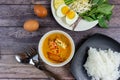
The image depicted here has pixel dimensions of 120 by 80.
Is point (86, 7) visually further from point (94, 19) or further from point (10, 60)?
point (10, 60)

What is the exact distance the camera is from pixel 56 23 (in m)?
1.05

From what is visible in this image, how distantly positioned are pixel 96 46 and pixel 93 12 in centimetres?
12

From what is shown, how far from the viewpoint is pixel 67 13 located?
1010 mm

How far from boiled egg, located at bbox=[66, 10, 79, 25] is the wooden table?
0.05 metres

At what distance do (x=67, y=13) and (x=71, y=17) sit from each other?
20 mm

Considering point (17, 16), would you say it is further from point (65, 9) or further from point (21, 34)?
point (65, 9)

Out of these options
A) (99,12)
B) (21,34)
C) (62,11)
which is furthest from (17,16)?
(99,12)

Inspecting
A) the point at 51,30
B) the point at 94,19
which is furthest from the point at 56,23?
the point at 94,19

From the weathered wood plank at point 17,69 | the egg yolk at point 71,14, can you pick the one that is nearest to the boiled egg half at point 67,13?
the egg yolk at point 71,14

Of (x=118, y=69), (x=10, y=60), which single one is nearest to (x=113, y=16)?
(x=118, y=69)

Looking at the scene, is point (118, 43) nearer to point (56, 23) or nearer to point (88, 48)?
point (88, 48)

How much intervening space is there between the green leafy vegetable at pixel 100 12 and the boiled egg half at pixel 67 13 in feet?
0.09

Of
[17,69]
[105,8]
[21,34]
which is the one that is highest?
[105,8]

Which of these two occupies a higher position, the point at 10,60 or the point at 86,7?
the point at 86,7
